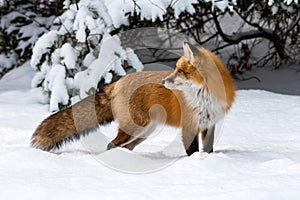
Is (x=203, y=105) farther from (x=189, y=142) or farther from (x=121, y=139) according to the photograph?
(x=121, y=139)

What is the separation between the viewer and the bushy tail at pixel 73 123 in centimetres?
389

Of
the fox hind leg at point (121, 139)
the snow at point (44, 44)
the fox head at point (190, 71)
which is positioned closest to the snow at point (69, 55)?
the snow at point (44, 44)

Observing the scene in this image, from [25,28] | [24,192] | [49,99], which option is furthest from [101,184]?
[25,28]

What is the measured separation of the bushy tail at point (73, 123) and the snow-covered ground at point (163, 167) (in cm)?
8

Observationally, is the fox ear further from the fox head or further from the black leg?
the black leg

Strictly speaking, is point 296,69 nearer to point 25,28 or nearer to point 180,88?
point 25,28

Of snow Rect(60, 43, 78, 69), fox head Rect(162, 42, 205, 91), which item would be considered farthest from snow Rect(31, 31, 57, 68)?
fox head Rect(162, 42, 205, 91)

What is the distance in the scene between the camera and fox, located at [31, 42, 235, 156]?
3580 mm

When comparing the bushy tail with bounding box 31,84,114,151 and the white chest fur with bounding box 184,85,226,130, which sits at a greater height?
the white chest fur with bounding box 184,85,226,130

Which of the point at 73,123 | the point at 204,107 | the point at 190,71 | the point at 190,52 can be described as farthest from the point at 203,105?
the point at 73,123

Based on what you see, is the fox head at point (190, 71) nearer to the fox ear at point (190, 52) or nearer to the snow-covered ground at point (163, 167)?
the fox ear at point (190, 52)

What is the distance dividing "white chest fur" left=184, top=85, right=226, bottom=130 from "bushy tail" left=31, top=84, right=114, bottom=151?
2.18 feet

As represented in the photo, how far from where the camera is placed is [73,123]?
3.95 m

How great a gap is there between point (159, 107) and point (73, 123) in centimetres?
67
